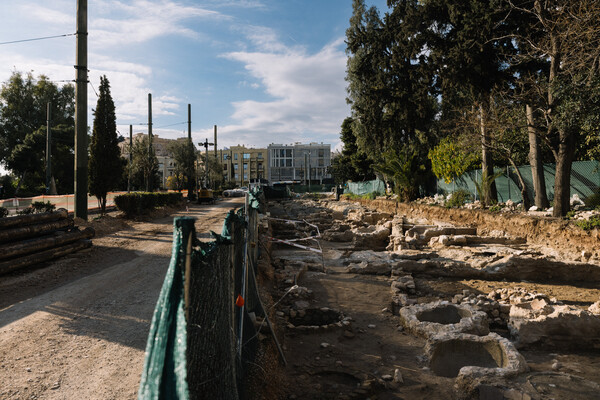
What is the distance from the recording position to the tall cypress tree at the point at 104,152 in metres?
18.0

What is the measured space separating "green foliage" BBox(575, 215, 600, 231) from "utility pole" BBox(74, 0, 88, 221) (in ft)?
54.3

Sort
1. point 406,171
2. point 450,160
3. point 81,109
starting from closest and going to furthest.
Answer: point 81,109
point 450,160
point 406,171

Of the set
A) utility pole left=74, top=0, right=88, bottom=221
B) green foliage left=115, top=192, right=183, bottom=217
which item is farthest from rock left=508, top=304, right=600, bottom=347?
green foliage left=115, top=192, right=183, bottom=217

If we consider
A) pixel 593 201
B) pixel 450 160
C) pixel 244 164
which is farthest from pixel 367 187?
pixel 244 164

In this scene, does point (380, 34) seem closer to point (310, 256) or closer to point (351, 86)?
point (351, 86)

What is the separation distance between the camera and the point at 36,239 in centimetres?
920

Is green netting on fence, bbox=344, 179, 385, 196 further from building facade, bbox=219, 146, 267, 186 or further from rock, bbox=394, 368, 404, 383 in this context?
building facade, bbox=219, 146, 267, 186

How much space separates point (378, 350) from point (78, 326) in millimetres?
4273

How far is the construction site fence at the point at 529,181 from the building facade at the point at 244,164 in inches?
3614

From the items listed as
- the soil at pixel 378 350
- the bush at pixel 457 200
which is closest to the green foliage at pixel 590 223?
the soil at pixel 378 350

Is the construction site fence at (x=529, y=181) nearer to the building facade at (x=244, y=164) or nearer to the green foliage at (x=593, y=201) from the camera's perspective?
the green foliage at (x=593, y=201)

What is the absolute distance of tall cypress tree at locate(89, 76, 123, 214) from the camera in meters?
18.0

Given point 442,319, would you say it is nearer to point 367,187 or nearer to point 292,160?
point 367,187

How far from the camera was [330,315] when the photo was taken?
274 inches
